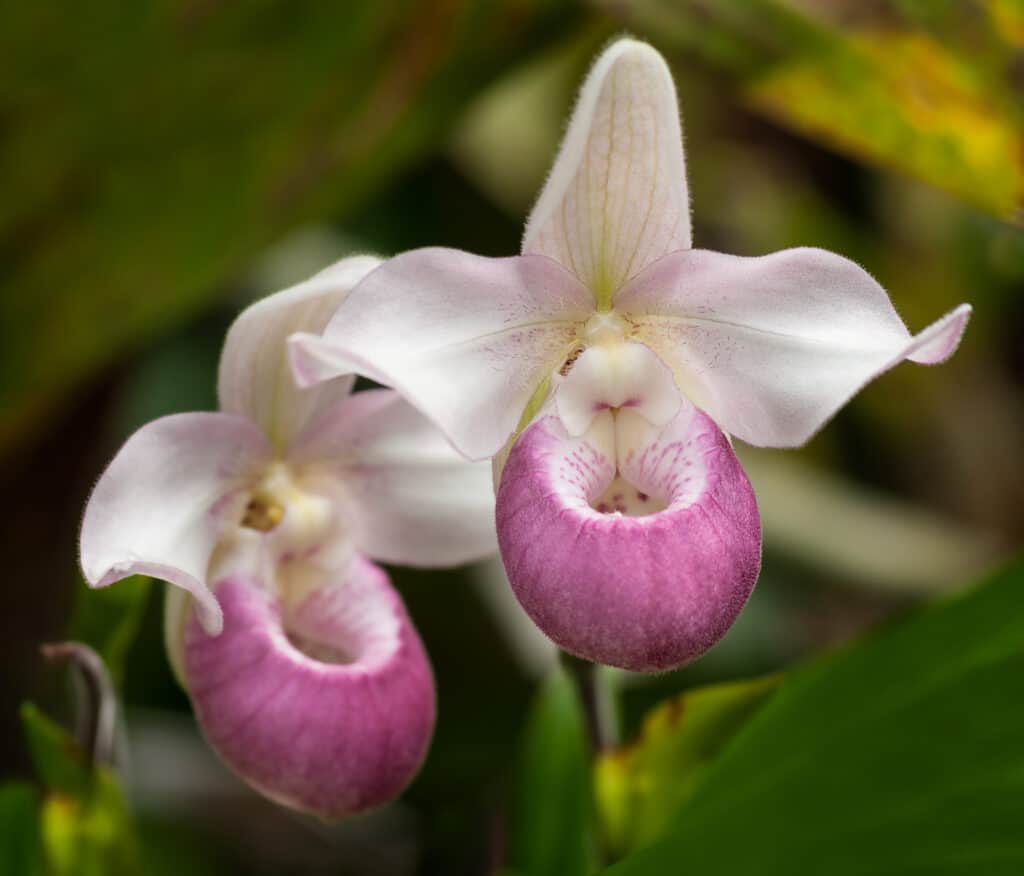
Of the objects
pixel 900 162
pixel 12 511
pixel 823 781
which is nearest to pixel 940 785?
pixel 823 781

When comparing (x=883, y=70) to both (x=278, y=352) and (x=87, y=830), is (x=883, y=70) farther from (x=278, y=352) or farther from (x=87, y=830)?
(x=87, y=830)

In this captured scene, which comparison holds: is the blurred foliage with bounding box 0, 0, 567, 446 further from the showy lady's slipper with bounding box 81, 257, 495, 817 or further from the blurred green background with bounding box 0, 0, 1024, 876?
the showy lady's slipper with bounding box 81, 257, 495, 817

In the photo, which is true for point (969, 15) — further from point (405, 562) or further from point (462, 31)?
point (405, 562)

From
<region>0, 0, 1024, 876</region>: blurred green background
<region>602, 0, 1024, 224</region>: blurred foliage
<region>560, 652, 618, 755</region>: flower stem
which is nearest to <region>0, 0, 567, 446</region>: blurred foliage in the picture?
<region>0, 0, 1024, 876</region>: blurred green background

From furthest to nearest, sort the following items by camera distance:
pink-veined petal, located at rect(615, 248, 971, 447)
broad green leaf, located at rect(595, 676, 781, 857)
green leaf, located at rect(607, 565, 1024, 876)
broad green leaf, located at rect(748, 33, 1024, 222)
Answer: broad green leaf, located at rect(748, 33, 1024, 222) < broad green leaf, located at rect(595, 676, 781, 857) < pink-veined petal, located at rect(615, 248, 971, 447) < green leaf, located at rect(607, 565, 1024, 876)

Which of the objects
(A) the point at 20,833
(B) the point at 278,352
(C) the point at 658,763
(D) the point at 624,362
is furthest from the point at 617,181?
(A) the point at 20,833
